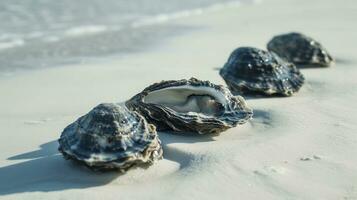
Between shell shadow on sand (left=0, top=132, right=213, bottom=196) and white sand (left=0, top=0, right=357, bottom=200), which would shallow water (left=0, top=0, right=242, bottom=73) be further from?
shell shadow on sand (left=0, top=132, right=213, bottom=196)

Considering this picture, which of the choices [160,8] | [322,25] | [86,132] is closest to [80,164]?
[86,132]

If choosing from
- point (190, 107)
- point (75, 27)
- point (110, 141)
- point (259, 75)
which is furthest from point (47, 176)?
point (75, 27)

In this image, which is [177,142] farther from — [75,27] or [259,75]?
[75,27]

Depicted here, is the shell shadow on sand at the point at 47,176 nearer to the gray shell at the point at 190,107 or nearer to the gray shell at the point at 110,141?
the gray shell at the point at 110,141

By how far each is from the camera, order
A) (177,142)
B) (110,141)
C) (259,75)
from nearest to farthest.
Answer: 1. (110,141)
2. (177,142)
3. (259,75)

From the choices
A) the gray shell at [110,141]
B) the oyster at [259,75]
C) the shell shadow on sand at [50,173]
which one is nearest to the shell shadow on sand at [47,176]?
the shell shadow on sand at [50,173]

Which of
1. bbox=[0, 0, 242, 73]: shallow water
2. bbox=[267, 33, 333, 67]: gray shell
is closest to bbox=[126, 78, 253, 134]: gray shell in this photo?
bbox=[267, 33, 333, 67]: gray shell
